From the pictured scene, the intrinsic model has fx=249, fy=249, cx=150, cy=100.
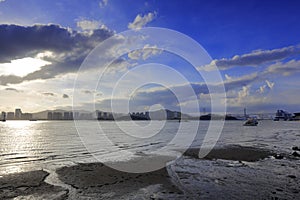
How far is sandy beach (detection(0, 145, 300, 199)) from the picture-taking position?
1288cm

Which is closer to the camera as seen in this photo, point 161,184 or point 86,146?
point 161,184

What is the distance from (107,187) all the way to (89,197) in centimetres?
214

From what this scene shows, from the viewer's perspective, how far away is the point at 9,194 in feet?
42.0

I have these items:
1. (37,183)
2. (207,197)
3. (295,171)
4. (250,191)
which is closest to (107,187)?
(37,183)

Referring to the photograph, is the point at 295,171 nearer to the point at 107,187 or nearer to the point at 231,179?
the point at 231,179

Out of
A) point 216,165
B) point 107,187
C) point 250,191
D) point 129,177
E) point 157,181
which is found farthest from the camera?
point 216,165

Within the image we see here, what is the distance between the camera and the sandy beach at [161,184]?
12.9m

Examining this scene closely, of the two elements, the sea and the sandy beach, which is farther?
the sea

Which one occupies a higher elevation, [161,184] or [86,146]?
[161,184]

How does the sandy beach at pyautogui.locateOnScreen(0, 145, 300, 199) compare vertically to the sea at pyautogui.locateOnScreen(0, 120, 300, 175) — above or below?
above

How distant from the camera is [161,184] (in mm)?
15281

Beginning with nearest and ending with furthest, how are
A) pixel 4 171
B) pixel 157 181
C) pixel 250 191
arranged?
pixel 250 191
pixel 157 181
pixel 4 171

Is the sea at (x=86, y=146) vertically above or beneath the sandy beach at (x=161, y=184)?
beneath

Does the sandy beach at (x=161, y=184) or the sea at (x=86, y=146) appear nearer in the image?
the sandy beach at (x=161, y=184)
